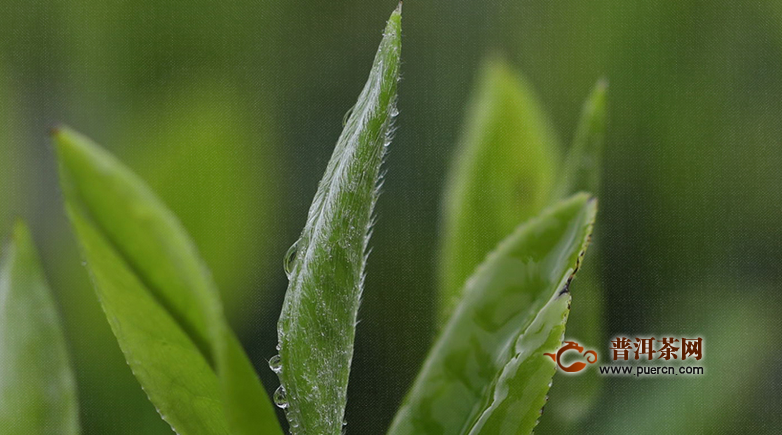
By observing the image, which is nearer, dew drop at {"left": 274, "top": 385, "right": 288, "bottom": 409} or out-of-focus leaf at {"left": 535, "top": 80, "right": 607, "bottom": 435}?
dew drop at {"left": 274, "top": 385, "right": 288, "bottom": 409}

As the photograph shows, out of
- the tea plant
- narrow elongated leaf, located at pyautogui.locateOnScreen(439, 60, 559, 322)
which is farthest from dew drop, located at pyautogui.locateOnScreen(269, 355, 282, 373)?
narrow elongated leaf, located at pyautogui.locateOnScreen(439, 60, 559, 322)

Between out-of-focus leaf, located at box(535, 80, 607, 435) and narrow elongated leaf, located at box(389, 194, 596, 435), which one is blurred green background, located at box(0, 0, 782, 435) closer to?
out-of-focus leaf, located at box(535, 80, 607, 435)

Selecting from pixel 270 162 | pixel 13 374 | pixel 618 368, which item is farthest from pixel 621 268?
pixel 13 374

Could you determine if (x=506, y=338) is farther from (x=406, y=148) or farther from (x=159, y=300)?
(x=406, y=148)

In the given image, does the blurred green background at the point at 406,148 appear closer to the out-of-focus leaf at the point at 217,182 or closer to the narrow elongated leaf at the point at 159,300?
the out-of-focus leaf at the point at 217,182

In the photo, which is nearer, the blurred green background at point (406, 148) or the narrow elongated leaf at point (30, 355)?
the narrow elongated leaf at point (30, 355)

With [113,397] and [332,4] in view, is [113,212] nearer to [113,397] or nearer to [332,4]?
[113,397]

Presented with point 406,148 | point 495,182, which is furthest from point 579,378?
point 406,148

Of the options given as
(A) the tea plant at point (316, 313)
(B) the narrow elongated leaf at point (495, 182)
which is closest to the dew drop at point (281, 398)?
(A) the tea plant at point (316, 313)
